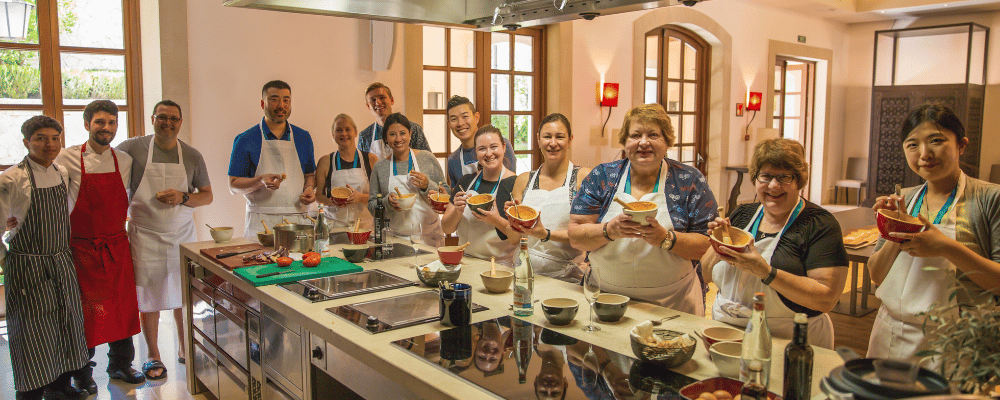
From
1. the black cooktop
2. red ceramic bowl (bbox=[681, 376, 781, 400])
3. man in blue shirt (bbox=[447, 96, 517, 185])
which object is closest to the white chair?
man in blue shirt (bbox=[447, 96, 517, 185])

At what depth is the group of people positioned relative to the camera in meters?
3.08

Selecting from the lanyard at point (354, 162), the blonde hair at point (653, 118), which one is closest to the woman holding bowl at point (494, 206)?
the blonde hair at point (653, 118)

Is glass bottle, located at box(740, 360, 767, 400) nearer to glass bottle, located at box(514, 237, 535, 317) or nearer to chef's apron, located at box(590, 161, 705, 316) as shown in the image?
glass bottle, located at box(514, 237, 535, 317)

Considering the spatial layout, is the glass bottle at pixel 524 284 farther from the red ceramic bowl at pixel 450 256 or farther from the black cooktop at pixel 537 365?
the red ceramic bowl at pixel 450 256

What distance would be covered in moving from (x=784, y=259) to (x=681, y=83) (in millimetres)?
6515

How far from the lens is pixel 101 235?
3.43 m

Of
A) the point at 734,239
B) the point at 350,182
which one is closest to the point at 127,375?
the point at 350,182

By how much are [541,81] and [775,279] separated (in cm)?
495

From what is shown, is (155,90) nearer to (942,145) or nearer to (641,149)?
(641,149)

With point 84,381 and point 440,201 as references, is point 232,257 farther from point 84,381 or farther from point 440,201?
point 84,381

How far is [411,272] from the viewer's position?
8.82ft

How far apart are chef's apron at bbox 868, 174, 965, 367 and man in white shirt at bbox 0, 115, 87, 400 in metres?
3.53

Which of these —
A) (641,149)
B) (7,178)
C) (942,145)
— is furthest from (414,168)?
(942,145)

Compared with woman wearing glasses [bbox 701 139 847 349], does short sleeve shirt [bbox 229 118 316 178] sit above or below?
above
